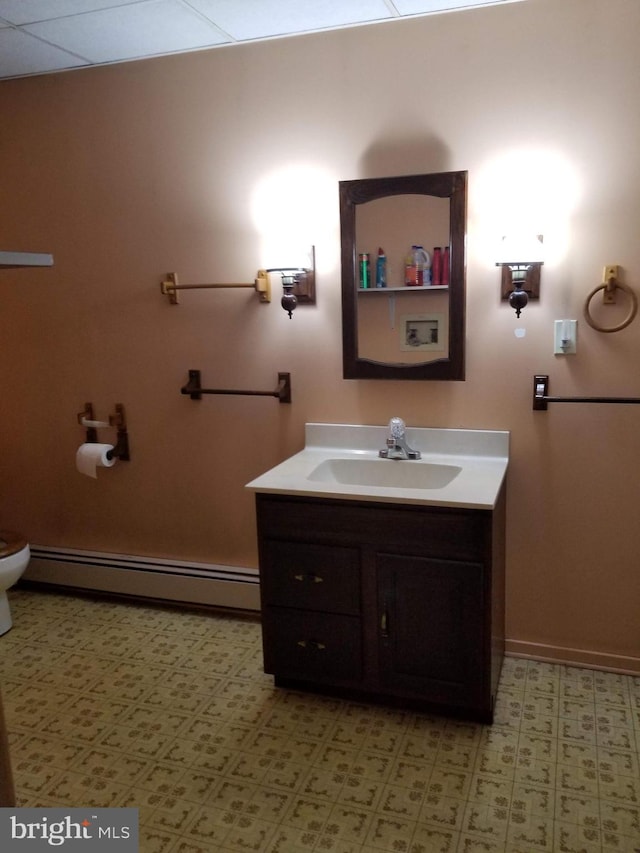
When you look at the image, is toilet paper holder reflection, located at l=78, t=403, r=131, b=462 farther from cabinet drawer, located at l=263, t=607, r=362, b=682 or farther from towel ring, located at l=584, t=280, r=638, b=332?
towel ring, located at l=584, t=280, r=638, b=332

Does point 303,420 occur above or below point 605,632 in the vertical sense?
above

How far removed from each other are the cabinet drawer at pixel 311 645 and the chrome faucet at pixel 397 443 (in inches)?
24.4

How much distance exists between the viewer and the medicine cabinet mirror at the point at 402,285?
2.28 m

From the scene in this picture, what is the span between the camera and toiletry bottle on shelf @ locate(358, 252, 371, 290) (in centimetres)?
240

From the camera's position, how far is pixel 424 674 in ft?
6.95

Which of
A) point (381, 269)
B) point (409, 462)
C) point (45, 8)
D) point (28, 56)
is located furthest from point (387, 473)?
point (28, 56)

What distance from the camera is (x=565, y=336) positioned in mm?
2256

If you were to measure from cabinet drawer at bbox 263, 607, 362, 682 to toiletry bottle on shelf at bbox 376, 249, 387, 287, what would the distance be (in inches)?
46.9

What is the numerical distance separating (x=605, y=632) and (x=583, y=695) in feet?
0.84

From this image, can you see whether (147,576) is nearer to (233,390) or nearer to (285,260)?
(233,390)

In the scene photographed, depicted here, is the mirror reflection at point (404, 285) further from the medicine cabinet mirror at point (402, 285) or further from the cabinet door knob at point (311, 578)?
the cabinet door knob at point (311, 578)

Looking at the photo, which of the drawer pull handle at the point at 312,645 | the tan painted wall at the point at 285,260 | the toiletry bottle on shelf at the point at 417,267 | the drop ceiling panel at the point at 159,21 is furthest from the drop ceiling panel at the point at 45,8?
the drawer pull handle at the point at 312,645

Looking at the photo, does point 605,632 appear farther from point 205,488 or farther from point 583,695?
point 205,488

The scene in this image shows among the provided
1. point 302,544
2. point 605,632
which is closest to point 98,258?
point 302,544
